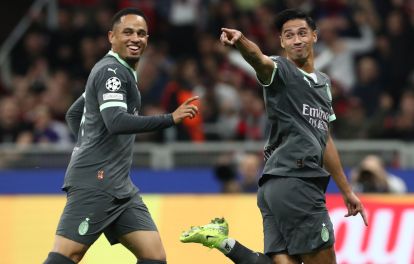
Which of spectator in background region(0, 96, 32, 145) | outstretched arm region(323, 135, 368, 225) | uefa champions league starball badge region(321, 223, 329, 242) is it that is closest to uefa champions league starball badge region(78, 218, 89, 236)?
uefa champions league starball badge region(321, 223, 329, 242)

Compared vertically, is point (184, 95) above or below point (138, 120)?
below

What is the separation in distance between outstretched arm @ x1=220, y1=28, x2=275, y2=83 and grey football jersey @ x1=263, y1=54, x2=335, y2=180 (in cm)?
14

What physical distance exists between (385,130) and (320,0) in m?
2.60

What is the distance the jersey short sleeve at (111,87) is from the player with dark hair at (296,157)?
0.93m

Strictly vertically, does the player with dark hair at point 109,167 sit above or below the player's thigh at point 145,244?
above

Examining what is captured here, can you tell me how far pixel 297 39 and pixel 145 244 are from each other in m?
1.73

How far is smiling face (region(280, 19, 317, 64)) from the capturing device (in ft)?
25.1

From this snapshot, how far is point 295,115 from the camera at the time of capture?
25.0ft

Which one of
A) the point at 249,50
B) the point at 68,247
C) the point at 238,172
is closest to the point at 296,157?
the point at 249,50

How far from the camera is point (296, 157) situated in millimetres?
7629

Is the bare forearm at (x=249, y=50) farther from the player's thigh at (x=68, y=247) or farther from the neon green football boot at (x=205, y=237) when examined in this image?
the player's thigh at (x=68, y=247)

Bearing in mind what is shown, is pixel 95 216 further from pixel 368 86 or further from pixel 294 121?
pixel 368 86

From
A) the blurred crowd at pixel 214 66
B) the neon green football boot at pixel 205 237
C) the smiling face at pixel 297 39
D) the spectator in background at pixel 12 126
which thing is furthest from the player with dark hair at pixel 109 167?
the spectator in background at pixel 12 126

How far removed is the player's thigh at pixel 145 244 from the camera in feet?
25.8
